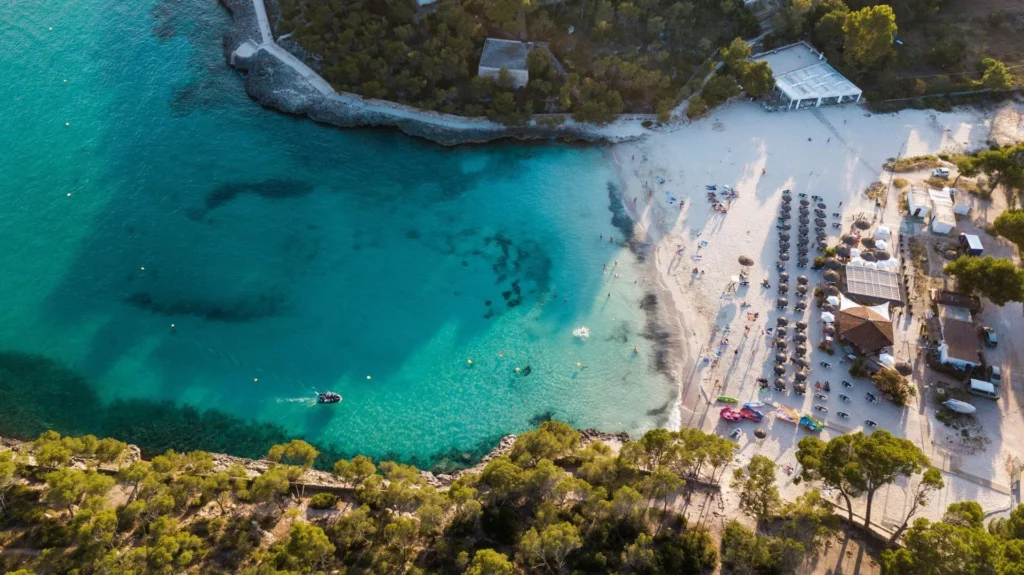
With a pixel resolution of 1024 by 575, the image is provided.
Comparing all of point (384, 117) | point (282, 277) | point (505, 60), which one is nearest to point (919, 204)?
point (505, 60)

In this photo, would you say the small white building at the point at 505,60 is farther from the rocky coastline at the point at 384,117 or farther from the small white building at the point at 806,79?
the small white building at the point at 806,79

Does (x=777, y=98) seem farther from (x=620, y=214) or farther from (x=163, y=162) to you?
(x=163, y=162)

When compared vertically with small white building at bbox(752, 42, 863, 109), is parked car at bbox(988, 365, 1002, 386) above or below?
below

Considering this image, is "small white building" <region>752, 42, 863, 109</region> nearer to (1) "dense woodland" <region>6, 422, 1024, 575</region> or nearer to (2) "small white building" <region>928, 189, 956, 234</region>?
(2) "small white building" <region>928, 189, 956, 234</region>

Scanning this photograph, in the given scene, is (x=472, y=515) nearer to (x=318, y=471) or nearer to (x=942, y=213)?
(x=318, y=471)

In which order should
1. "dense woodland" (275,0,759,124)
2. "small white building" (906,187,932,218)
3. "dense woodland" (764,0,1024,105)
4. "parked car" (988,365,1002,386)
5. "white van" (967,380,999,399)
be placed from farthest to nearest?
1. "dense woodland" (764,0,1024,105)
2. "dense woodland" (275,0,759,124)
3. "small white building" (906,187,932,218)
4. "parked car" (988,365,1002,386)
5. "white van" (967,380,999,399)

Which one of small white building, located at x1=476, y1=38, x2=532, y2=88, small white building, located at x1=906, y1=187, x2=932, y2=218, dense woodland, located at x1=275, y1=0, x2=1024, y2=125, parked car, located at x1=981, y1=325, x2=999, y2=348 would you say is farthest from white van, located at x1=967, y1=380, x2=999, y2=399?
small white building, located at x1=476, y1=38, x2=532, y2=88
